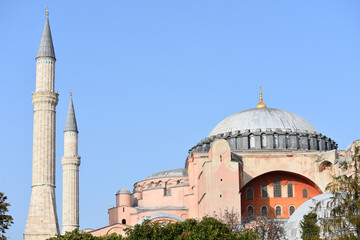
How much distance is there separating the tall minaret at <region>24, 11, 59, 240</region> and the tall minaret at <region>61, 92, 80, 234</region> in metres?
10.7

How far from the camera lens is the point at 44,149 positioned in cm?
4069

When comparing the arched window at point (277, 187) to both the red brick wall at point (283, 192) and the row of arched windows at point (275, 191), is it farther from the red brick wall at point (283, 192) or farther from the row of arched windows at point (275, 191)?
the red brick wall at point (283, 192)

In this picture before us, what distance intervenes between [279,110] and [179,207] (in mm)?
9622

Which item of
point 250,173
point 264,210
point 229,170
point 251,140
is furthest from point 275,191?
point 229,170

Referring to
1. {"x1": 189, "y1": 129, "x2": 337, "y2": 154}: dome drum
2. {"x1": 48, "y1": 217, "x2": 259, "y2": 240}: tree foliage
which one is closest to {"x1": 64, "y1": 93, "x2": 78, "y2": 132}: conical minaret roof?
{"x1": 189, "y1": 129, "x2": 337, "y2": 154}: dome drum

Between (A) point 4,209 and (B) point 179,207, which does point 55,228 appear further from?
(A) point 4,209

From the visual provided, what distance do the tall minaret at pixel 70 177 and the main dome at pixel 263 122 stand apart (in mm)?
10910

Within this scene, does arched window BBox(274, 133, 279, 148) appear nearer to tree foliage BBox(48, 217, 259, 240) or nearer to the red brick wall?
the red brick wall

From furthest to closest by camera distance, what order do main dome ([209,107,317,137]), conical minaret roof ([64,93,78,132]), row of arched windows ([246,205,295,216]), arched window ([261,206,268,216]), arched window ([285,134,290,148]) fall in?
conical minaret roof ([64,93,78,132])
main dome ([209,107,317,137])
arched window ([285,134,290,148])
arched window ([261,206,268,216])
row of arched windows ([246,205,295,216])

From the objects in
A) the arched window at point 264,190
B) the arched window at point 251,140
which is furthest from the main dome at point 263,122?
the arched window at point 264,190

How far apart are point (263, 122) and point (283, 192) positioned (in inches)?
201

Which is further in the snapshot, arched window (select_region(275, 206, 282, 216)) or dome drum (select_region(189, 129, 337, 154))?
dome drum (select_region(189, 129, 337, 154))

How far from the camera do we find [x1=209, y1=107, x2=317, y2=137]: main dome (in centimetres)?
4519

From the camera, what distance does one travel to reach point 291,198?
42156 mm
